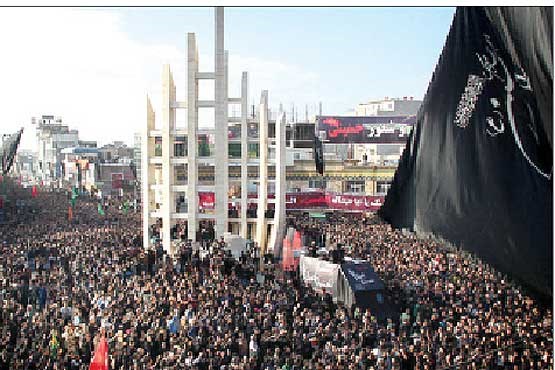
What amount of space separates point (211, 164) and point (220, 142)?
0.65ft

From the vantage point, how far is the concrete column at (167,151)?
5566 mm

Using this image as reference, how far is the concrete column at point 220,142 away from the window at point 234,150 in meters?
0.25

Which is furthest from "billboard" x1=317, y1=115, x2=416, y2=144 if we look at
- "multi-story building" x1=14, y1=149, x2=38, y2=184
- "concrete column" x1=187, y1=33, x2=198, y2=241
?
"multi-story building" x1=14, y1=149, x2=38, y2=184

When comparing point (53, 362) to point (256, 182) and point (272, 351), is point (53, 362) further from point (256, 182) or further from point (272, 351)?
point (256, 182)

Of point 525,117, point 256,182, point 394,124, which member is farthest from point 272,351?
point 394,124

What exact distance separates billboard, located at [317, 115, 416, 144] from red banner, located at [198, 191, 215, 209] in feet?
11.3

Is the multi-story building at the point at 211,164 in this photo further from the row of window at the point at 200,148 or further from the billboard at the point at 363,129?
the billboard at the point at 363,129

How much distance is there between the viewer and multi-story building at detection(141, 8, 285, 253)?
5.68 meters

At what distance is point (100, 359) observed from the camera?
416 cm

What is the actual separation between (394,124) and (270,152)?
3291 mm

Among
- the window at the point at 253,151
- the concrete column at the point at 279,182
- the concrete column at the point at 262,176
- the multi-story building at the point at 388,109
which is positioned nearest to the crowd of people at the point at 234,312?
the concrete column at the point at 262,176

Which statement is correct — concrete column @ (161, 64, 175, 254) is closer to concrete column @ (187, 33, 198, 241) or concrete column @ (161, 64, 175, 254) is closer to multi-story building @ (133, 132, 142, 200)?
concrete column @ (187, 33, 198, 241)

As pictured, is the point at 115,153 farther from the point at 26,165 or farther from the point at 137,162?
the point at 26,165

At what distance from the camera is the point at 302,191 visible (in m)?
8.37
